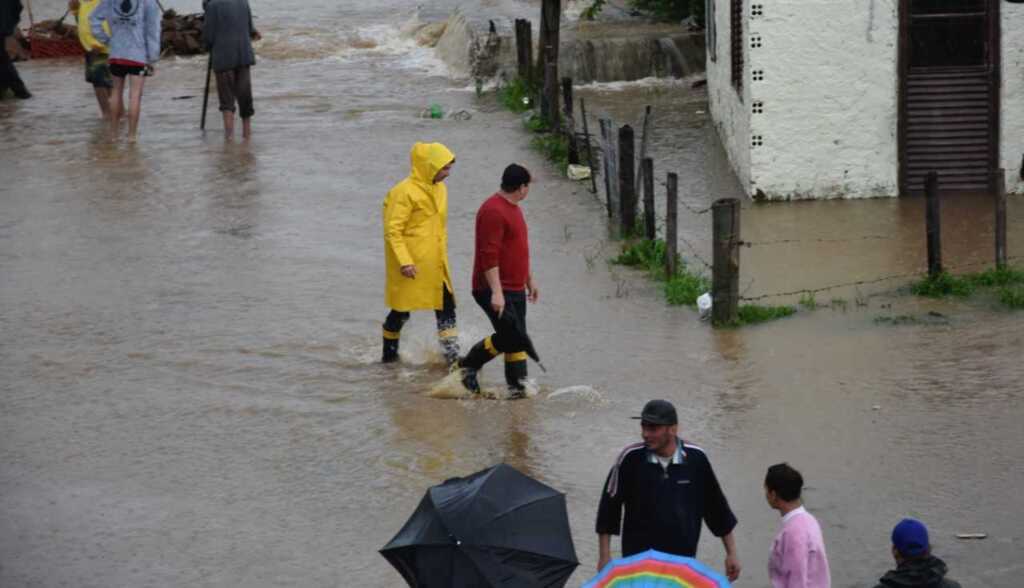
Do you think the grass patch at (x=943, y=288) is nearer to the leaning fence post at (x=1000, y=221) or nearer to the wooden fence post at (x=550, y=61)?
the leaning fence post at (x=1000, y=221)

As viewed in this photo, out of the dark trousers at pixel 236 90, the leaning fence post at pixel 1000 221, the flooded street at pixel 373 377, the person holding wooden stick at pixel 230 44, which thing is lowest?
the flooded street at pixel 373 377

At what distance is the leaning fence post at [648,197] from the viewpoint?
13.5m

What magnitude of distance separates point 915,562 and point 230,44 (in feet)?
45.7

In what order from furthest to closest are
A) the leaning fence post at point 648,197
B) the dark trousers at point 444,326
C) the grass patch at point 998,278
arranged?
the leaning fence post at point 648,197 < the grass patch at point 998,278 < the dark trousers at point 444,326

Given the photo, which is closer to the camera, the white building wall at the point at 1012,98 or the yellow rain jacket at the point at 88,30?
the white building wall at the point at 1012,98

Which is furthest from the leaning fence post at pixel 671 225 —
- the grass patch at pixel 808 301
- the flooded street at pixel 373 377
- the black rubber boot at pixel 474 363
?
the black rubber boot at pixel 474 363

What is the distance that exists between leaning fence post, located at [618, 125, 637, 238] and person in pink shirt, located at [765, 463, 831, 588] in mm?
7930

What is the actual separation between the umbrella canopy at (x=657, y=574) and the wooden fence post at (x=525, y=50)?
52.7 ft

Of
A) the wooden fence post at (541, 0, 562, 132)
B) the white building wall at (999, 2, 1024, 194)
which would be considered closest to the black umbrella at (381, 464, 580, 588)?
the white building wall at (999, 2, 1024, 194)

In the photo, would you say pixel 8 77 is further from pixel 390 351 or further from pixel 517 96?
pixel 390 351

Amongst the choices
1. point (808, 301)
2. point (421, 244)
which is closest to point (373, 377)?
point (421, 244)

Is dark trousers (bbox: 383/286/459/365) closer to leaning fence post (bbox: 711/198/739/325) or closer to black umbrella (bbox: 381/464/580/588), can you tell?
leaning fence post (bbox: 711/198/739/325)

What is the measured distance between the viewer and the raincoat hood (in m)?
10.3

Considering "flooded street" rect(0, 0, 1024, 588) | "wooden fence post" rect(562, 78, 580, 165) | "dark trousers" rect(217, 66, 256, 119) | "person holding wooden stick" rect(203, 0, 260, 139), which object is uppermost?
"person holding wooden stick" rect(203, 0, 260, 139)
